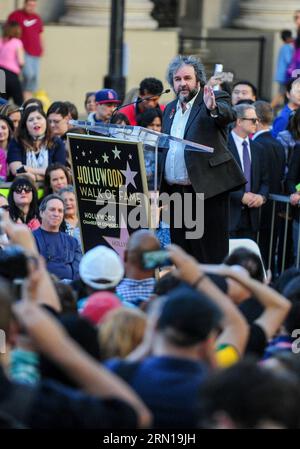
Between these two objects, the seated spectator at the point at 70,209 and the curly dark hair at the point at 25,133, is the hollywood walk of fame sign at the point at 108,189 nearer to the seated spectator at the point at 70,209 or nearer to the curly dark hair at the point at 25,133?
the seated spectator at the point at 70,209

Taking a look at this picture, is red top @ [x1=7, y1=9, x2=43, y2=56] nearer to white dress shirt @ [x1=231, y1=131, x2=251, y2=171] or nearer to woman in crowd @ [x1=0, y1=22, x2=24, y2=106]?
woman in crowd @ [x1=0, y1=22, x2=24, y2=106]

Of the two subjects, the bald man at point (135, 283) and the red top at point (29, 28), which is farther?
the red top at point (29, 28)

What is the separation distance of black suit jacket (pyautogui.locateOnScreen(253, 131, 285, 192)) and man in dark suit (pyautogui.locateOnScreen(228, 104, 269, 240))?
0.20 ft

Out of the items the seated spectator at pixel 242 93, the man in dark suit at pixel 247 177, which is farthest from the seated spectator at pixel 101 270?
the seated spectator at pixel 242 93

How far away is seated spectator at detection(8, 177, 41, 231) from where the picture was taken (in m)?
10.7

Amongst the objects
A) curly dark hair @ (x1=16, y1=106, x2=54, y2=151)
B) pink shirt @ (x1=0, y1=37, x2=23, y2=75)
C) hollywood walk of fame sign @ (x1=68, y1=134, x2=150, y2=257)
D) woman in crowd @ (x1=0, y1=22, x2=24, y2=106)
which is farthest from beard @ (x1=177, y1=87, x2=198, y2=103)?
pink shirt @ (x1=0, y1=37, x2=23, y2=75)

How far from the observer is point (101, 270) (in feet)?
22.3

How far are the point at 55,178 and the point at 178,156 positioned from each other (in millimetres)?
2108

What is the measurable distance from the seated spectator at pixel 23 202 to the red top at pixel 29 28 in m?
7.87

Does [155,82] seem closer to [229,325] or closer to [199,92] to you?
[199,92]

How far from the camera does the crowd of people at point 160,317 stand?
4789mm

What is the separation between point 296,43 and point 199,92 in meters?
9.64

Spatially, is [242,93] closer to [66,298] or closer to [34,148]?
[34,148]

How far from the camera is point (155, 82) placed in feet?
42.5
